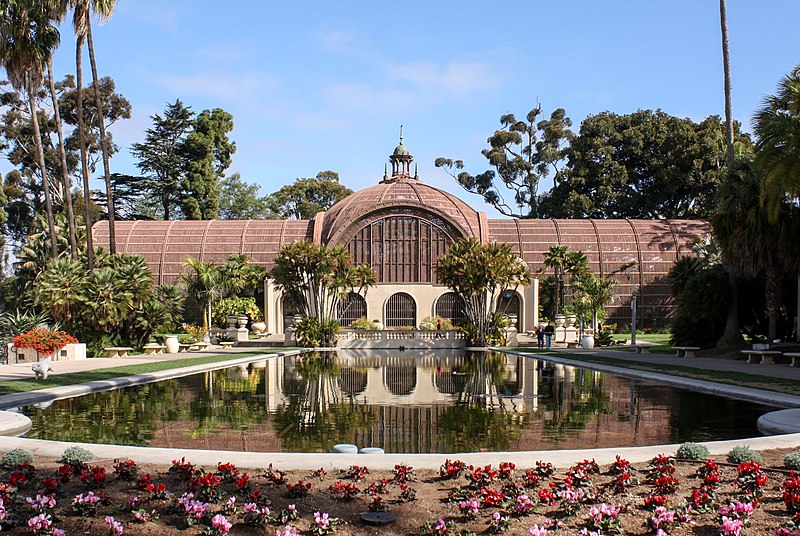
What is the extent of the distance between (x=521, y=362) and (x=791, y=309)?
13136 mm

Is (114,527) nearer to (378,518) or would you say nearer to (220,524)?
(220,524)

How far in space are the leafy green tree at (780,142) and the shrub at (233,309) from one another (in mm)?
35245

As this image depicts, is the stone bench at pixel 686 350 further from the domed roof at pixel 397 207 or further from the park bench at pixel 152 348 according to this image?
the domed roof at pixel 397 207

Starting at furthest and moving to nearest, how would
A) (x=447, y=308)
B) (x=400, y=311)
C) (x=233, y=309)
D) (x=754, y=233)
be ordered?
(x=400, y=311)
(x=447, y=308)
(x=233, y=309)
(x=754, y=233)

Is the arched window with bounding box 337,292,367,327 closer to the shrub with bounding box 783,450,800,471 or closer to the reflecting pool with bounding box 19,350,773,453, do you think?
the reflecting pool with bounding box 19,350,773,453

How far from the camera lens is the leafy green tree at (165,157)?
78.4m

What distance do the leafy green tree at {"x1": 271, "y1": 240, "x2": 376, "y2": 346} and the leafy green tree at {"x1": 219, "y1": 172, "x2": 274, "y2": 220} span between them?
50.1m

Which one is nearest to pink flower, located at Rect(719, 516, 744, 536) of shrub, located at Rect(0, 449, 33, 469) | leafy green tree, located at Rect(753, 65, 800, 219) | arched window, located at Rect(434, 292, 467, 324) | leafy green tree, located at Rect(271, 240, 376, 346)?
shrub, located at Rect(0, 449, 33, 469)

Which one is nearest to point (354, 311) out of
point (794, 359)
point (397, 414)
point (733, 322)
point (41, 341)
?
point (733, 322)

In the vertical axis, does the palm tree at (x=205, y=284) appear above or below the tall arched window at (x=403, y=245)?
below

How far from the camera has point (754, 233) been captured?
102 ft

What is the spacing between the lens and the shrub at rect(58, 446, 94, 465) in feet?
31.4

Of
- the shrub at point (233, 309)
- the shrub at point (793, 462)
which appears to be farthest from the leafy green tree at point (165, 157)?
the shrub at point (793, 462)

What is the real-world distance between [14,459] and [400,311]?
48.0 m
